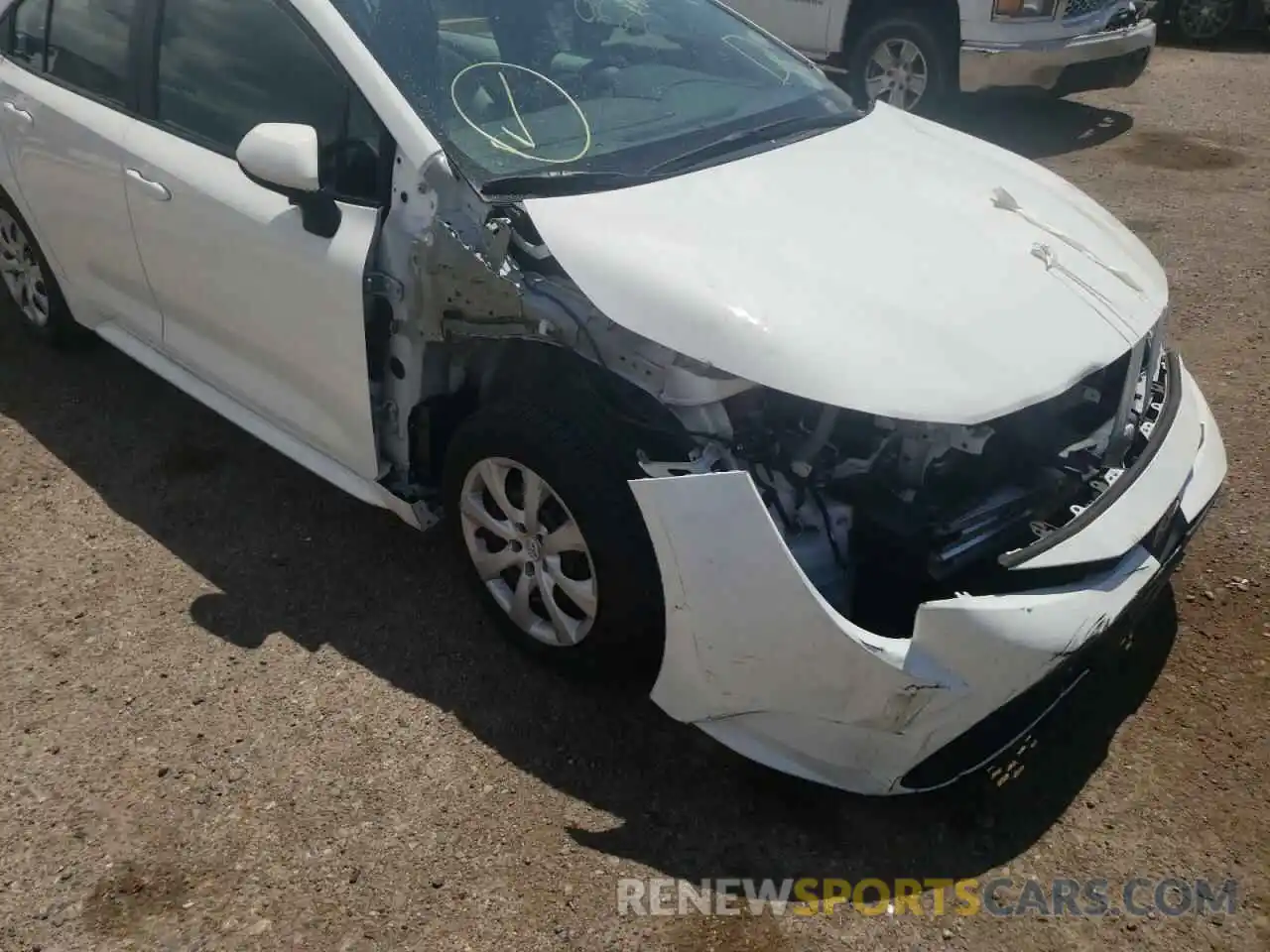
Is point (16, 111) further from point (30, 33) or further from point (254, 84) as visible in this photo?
point (254, 84)

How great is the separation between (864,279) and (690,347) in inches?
17.9

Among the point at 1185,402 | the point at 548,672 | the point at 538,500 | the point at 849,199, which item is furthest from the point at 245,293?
the point at 1185,402

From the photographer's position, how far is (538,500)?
2.73 meters

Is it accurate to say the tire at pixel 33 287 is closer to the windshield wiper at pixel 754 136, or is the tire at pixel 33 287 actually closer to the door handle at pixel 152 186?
the door handle at pixel 152 186

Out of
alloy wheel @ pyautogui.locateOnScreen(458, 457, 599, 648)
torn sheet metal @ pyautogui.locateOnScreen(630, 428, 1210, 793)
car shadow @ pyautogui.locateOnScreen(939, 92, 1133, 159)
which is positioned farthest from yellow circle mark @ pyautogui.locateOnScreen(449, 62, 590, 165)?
car shadow @ pyautogui.locateOnScreen(939, 92, 1133, 159)

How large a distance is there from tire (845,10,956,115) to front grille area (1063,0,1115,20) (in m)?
0.77

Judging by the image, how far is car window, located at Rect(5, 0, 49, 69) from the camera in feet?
12.9

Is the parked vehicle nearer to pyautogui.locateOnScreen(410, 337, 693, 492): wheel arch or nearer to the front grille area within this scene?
the front grille area

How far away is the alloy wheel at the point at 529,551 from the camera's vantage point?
2711mm

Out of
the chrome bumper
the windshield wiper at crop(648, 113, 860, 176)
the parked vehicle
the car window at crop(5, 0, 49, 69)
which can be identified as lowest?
the parked vehicle

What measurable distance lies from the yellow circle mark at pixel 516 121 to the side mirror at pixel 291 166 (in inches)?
15.6

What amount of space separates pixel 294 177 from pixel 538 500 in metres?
1.01

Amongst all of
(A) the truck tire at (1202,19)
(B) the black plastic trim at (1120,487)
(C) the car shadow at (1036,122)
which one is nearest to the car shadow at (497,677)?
(B) the black plastic trim at (1120,487)

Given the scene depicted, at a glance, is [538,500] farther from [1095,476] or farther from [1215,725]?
[1215,725]
